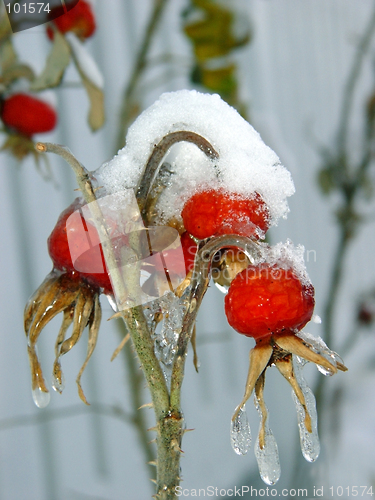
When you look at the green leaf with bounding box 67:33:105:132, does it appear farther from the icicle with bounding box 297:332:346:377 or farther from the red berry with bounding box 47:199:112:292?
the icicle with bounding box 297:332:346:377

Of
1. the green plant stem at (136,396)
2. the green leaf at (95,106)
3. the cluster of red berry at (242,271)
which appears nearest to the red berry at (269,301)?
the cluster of red berry at (242,271)

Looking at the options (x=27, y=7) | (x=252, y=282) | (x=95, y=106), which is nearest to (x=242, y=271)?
(x=252, y=282)

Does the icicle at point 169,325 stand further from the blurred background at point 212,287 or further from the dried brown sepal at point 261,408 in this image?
the blurred background at point 212,287

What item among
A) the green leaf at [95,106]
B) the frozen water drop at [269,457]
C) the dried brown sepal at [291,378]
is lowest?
the frozen water drop at [269,457]

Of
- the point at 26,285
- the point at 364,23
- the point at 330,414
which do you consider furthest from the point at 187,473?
the point at 364,23

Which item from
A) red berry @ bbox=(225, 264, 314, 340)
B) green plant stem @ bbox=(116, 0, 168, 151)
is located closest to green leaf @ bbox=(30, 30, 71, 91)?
green plant stem @ bbox=(116, 0, 168, 151)

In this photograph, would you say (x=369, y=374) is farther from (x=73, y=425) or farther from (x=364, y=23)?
(x=364, y=23)

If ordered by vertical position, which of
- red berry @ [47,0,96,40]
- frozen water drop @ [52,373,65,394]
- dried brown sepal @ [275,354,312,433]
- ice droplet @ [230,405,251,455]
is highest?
red berry @ [47,0,96,40]

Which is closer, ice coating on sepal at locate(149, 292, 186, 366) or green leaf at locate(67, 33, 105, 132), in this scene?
ice coating on sepal at locate(149, 292, 186, 366)
